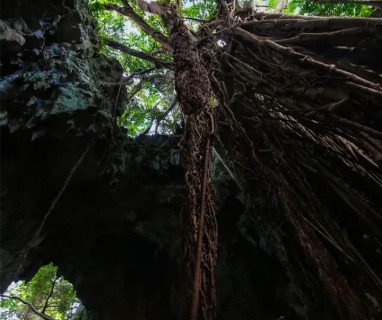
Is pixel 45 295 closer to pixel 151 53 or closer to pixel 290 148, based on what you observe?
pixel 151 53

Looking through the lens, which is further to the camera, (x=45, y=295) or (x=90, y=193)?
(x=45, y=295)

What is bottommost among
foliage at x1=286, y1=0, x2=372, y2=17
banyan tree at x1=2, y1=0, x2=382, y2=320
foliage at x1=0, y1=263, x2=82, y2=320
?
banyan tree at x1=2, y1=0, x2=382, y2=320

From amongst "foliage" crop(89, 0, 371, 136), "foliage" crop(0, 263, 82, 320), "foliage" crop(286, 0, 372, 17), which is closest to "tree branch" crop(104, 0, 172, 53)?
"foliage" crop(89, 0, 371, 136)

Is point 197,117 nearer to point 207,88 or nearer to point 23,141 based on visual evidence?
point 207,88

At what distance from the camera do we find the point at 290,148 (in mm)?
2607

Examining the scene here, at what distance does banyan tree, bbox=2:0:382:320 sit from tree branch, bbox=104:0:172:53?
2.59 feet

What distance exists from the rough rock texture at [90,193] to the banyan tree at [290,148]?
47 mm

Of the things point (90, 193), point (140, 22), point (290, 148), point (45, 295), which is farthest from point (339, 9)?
point (45, 295)

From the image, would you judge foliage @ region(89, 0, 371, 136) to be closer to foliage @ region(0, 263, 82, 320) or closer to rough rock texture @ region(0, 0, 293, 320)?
rough rock texture @ region(0, 0, 293, 320)

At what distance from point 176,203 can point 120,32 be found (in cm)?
353

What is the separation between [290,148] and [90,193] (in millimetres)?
2253

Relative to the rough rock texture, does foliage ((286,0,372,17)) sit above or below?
above

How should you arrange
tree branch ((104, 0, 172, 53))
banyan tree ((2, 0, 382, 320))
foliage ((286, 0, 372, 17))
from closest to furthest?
1. banyan tree ((2, 0, 382, 320))
2. foliage ((286, 0, 372, 17))
3. tree branch ((104, 0, 172, 53))

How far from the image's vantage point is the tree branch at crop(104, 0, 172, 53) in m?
4.22
